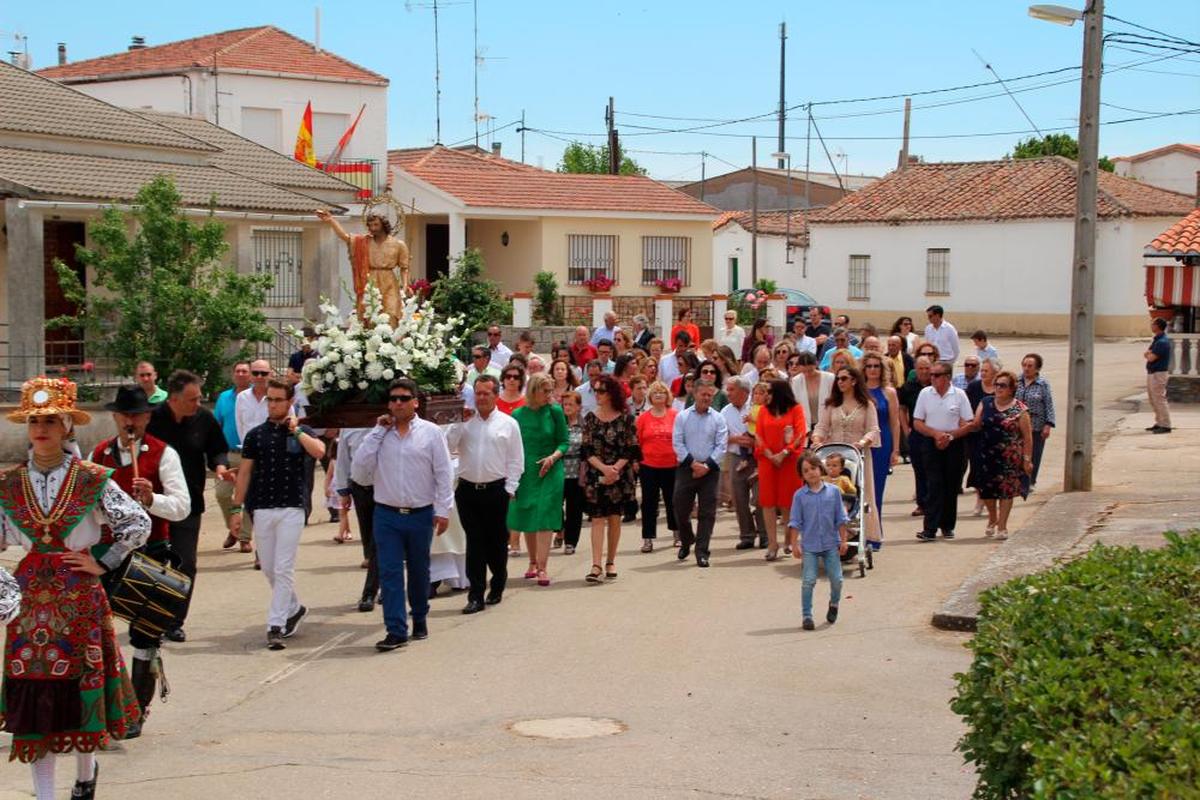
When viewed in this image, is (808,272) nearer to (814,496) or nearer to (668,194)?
(668,194)

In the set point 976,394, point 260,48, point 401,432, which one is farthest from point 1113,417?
point 260,48

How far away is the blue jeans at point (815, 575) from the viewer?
11578mm

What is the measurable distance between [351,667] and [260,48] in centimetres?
3797

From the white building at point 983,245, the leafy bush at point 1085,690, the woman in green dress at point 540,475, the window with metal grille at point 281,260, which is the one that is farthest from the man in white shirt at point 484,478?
the white building at point 983,245

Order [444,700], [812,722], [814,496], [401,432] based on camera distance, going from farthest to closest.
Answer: [814,496], [401,432], [444,700], [812,722]

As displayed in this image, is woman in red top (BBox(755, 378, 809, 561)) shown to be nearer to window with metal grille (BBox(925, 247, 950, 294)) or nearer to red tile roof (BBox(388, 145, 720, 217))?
red tile roof (BBox(388, 145, 720, 217))

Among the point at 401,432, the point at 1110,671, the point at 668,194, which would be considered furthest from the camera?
the point at 668,194

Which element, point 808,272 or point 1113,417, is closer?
point 1113,417

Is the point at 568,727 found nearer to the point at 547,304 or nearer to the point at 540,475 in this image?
the point at 540,475

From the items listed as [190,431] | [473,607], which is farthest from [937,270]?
[190,431]

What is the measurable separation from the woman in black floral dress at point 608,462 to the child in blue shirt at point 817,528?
1.91 metres

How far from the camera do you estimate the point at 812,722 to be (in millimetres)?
9039

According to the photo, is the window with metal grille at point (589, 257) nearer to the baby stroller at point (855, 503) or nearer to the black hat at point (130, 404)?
the baby stroller at point (855, 503)

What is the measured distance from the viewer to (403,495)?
36.8ft
